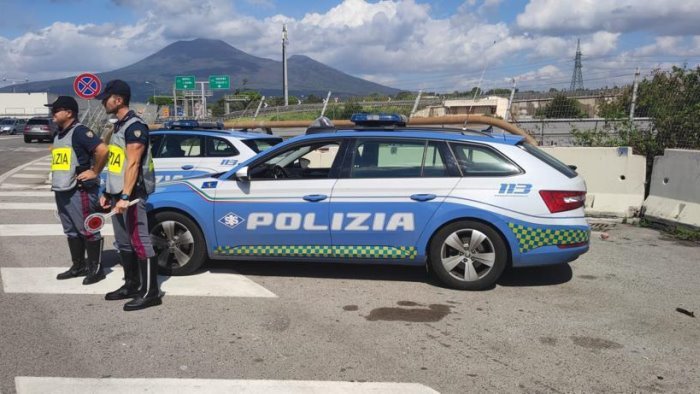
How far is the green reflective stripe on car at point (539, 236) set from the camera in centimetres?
517

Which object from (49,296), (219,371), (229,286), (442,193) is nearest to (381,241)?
(442,193)

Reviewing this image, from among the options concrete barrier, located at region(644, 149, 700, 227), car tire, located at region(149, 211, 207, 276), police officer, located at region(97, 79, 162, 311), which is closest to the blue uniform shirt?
police officer, located at region(97, 79, 162, 311)

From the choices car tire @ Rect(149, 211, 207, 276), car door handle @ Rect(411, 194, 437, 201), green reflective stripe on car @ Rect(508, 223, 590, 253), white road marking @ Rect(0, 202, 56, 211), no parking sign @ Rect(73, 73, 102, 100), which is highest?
no parking sign @ Rect(73, 73, 102, 100)

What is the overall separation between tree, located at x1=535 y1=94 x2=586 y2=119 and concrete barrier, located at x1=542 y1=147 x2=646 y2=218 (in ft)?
11.6

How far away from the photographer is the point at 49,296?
5.20 meters

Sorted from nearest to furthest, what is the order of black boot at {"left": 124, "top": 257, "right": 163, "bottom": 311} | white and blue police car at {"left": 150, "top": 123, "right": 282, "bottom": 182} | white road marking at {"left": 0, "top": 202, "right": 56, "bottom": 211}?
black boot at {"left": 124, "top": 257, "right": 163, "bottom": 311} → white and blue police car at {"left": 150, "top": 123, "right": 282, "bottom": 182} → white road marking at {"left": 0, "top": 202, "right": 56, "bottom": 211}

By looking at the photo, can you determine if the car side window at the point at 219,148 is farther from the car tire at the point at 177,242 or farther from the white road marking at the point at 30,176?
the white road marking at the point at 30,176

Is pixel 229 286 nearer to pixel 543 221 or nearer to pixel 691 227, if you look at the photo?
pixel 543 221

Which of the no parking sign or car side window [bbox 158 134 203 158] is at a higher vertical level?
the no parking sign

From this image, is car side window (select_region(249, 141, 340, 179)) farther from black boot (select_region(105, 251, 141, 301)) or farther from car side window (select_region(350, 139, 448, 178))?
black boot (select_region(105, 251, 141, 301))

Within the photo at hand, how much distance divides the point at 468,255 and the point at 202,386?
8.98ft

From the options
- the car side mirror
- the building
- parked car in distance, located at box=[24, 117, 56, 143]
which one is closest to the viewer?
the car side mirror

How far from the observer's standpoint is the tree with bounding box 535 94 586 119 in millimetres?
12438

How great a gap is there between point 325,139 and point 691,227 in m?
5.34
